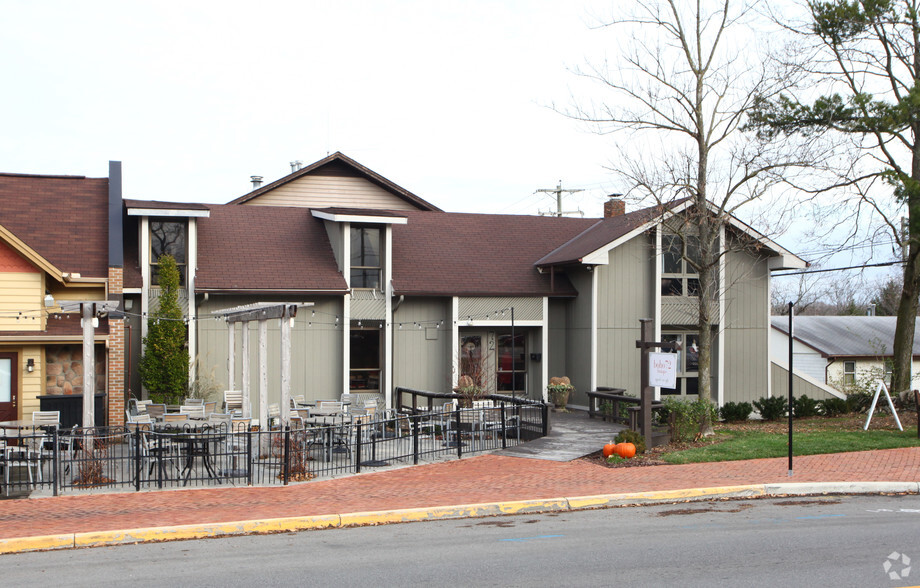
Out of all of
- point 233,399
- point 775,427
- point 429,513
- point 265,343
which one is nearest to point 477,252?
point 233,399

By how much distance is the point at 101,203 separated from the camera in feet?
72.1

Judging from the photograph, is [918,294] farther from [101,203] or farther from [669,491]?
[101,203]

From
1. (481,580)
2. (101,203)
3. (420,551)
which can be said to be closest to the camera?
(481,580)

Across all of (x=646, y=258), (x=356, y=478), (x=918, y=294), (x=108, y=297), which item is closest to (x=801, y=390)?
(x=918, y=294)

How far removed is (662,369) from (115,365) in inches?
477

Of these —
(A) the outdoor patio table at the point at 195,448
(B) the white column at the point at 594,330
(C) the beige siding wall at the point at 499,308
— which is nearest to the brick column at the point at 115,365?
(A) the outdoor patio table at the point at 195,448

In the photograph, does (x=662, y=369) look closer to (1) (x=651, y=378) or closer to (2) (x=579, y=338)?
(1) (x=651, y=378)

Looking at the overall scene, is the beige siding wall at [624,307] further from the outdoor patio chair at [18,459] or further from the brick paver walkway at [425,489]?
the outdoor patio chair at [18,459]

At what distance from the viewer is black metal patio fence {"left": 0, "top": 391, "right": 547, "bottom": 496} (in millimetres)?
13492

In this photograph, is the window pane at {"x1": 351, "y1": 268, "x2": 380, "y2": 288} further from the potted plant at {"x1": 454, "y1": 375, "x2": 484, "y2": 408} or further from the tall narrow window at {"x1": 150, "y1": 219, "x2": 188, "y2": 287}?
the tall narrow window at {"x1": 150, "y1": 219, "x2": 188, "y2": 287}

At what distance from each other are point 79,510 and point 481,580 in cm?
661

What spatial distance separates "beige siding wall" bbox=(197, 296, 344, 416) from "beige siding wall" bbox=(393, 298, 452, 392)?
170 cm

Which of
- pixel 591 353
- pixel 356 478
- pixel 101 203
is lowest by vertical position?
pixel 356 478

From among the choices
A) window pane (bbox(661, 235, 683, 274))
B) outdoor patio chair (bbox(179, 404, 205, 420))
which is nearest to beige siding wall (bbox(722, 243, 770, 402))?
window pane (bbox(661, 235, 683, 274))
